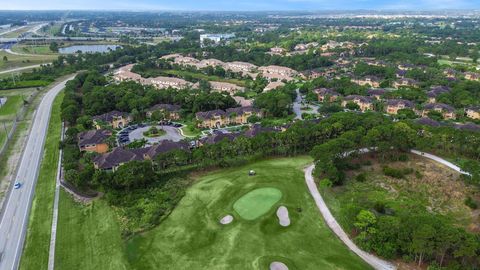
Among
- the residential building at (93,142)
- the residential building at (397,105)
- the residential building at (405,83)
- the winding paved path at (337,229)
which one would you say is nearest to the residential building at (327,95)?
the residential building at (397,105)

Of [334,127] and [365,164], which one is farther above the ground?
[334,127]

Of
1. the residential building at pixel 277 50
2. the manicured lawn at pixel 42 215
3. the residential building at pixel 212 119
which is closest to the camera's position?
the manicured lawn at pixel 42 215

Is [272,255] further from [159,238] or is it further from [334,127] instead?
[334,127]

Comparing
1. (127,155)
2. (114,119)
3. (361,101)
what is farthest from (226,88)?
(127,155)

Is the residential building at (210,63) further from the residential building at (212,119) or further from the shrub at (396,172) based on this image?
the shrub at (396,172)

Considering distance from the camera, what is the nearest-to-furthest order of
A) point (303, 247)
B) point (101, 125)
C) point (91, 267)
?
1. point (91, 267)
2. point (303, 247)
3. point (101, 125)

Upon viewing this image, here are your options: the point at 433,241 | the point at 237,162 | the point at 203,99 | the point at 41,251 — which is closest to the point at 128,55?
the point at 203,99
